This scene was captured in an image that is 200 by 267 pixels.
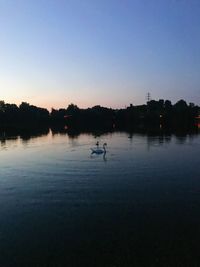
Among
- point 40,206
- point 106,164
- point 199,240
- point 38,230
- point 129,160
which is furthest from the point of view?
point 129,160

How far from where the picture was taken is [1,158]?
5719cm

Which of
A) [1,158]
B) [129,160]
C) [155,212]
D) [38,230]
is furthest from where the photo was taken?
[1,158]

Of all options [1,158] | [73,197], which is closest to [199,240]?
[73,197]

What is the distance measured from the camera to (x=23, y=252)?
60.9 ft

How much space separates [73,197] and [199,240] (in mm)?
12614

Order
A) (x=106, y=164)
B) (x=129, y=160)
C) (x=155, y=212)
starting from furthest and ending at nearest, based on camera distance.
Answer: (x=129, y=160), (x=106, y=164), (x=155, y=212)

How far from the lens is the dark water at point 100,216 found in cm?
1794

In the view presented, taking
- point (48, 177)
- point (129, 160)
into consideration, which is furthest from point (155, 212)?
point (129, 160)

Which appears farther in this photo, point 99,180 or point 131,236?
point 99,180

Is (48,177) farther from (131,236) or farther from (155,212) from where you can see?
(131,236)

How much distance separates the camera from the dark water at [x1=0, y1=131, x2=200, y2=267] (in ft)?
58.9

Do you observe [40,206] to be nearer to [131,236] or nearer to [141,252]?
[131,236]

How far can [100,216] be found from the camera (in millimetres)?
24062

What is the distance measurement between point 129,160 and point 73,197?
898 inches
